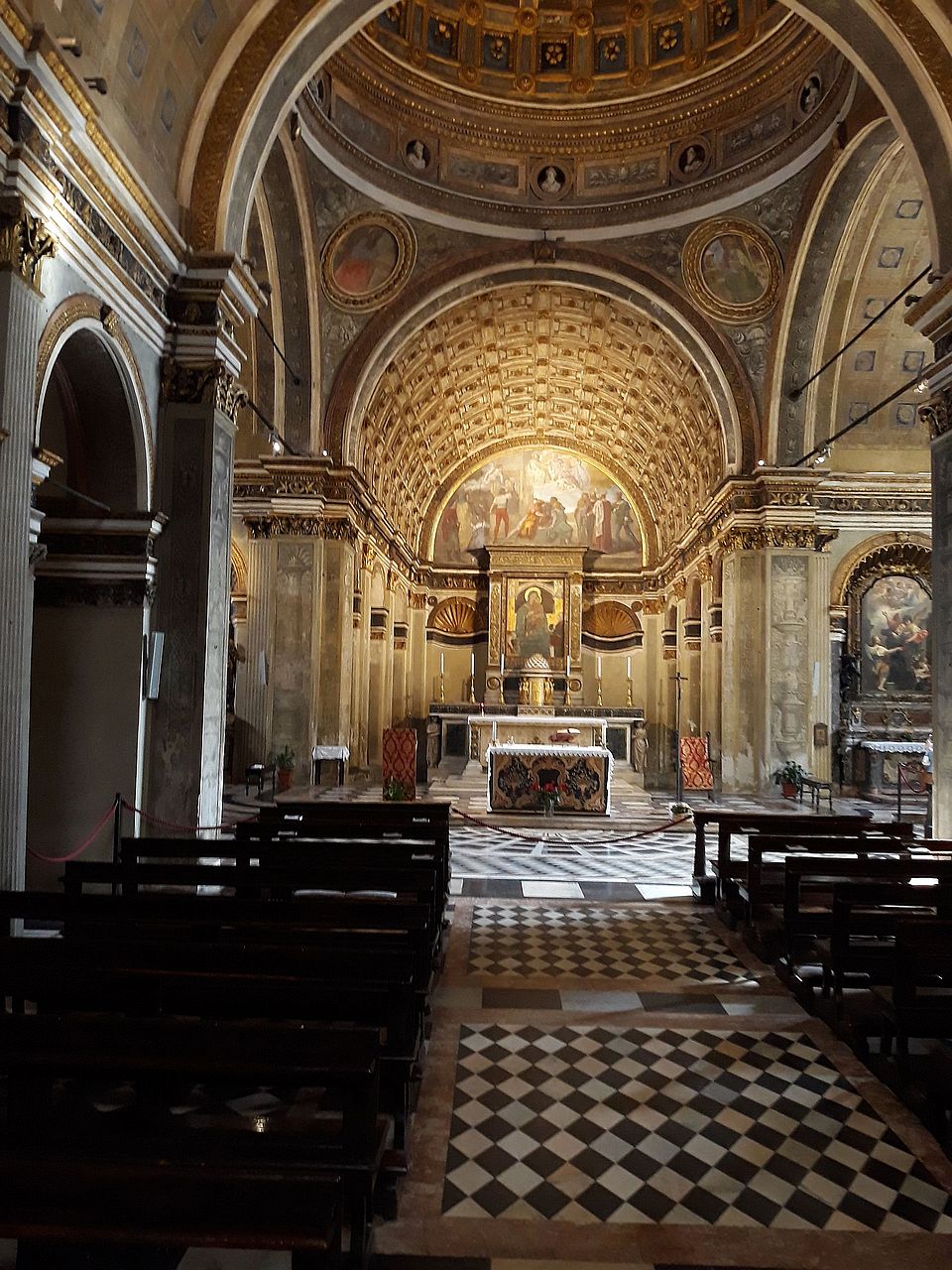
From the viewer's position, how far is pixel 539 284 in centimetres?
1872

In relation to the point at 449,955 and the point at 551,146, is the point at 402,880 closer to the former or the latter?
the point at 449,955

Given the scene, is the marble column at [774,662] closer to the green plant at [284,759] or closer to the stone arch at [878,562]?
the stone arch at [878,562]

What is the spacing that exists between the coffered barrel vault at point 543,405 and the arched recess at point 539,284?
1.05ft

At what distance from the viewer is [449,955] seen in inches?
274

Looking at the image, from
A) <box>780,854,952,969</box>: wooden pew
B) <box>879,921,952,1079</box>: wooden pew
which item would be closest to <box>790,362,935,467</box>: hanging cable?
<box>780,854,952,969</box>: wooden pew

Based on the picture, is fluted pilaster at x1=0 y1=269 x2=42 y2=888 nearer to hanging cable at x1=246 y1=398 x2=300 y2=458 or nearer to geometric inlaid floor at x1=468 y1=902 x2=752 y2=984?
geometric inlaid floor at x1=468 y1=902 x2=752 y2=984

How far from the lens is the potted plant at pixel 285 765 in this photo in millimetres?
16297

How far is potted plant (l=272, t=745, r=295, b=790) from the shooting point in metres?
16.3

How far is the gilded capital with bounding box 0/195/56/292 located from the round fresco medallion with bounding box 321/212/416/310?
36.4ft

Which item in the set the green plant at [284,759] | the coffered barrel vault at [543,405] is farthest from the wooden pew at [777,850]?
the coffered barrel vault at [543,405]

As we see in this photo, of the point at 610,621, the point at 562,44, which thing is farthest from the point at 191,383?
the point at 610,621

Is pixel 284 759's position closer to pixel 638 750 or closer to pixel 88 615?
pixel 88 615

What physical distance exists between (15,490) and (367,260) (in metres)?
12.9

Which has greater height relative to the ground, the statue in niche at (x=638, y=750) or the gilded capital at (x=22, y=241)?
the gilded capital at (x=22, y=241)
